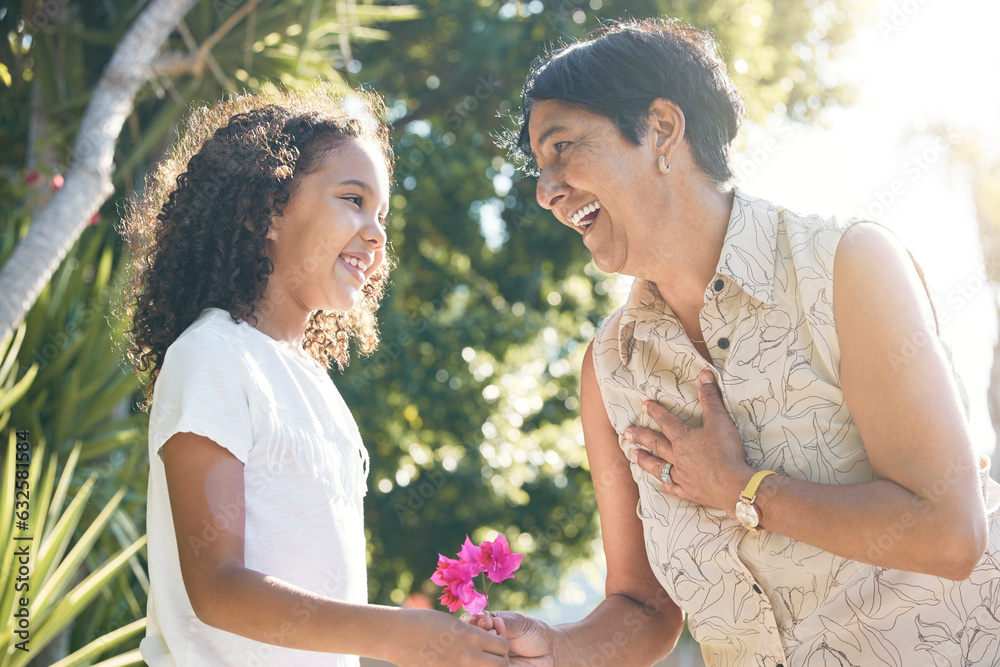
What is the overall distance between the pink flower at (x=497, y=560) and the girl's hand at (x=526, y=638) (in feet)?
0.28

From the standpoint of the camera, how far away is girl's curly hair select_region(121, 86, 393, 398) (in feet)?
6.82

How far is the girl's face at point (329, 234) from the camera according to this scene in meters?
2.06

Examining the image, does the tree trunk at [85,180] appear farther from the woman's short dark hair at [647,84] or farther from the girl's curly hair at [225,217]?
the woman's short dark hair at [647,84]

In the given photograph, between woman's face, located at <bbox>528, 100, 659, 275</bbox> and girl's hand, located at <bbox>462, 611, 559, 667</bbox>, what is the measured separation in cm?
83

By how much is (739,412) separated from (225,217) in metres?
1.31

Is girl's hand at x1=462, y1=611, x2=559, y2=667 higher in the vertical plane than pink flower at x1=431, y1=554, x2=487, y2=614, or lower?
lower

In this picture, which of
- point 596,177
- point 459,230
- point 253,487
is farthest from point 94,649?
point 459,230

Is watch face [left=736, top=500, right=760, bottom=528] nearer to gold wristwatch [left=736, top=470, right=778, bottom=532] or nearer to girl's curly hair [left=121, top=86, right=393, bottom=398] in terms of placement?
gold wristwatch [left=736, top=470, right=778, bottom=532]

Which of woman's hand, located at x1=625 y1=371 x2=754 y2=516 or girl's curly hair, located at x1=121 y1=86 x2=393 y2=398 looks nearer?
woman's hand, located at x1=625 y1=371 x2=754 y2=516

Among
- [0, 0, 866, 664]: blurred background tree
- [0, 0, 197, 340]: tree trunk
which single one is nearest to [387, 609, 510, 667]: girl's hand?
[0, 0, 197, 340]: tree trunk

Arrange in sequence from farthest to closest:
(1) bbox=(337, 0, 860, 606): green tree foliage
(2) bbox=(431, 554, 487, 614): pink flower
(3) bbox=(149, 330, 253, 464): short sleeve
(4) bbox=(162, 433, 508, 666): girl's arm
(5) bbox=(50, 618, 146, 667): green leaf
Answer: (1) bbox=(337, 0, 860, 606): green tree foliage
(5) bbox=(50, 618, 146, 667): green leaf
(2) bbox=(431, 554, 487, 614): pink flower
(3) bbox=(149, 330, 253, 464): short sleeve
(4) bbox=(162, 433, 508, 666): girl's arm

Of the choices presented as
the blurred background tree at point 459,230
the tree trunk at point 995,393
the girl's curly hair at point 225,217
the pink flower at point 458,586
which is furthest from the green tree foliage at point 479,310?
the tree trunk at point 995,393

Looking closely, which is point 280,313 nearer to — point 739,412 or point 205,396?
point 205,396

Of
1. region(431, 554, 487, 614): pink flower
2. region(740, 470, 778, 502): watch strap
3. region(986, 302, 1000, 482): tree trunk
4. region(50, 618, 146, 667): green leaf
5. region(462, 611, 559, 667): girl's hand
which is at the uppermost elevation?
region(740, 470, 778, 502): watch strap
